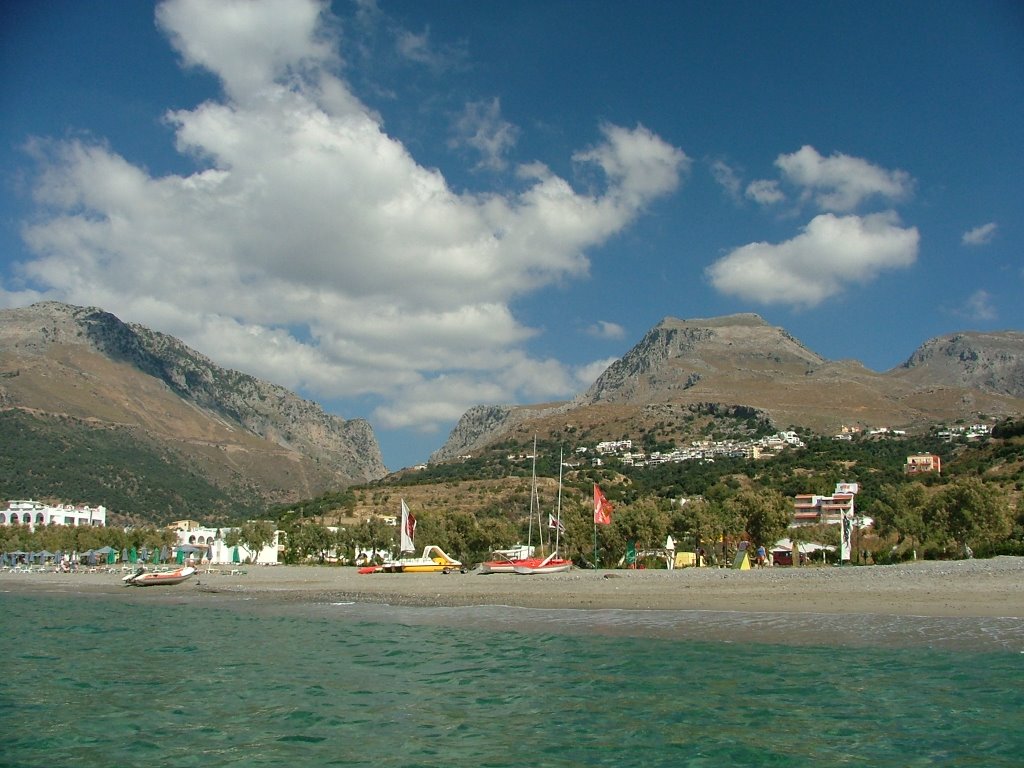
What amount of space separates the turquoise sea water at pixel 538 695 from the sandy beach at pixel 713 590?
2999 mm

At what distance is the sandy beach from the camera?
26.8 metres

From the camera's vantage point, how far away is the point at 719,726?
42.6 feet

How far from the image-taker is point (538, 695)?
1573 centimetres

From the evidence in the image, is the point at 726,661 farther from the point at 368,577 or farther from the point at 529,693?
the point at 368,577

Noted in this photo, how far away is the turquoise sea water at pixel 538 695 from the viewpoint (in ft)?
39.0

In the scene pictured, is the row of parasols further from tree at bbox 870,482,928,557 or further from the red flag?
tree at bbox 870,482,928,557

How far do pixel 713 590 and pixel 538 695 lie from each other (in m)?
19.6

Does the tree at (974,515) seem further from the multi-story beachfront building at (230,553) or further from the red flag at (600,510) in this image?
the multi-story beachfront building at (230,553)

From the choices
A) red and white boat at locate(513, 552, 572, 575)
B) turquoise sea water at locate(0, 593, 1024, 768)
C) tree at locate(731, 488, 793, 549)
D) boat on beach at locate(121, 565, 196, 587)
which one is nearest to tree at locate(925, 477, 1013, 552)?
tree at locate(731, 488, 793, 549)

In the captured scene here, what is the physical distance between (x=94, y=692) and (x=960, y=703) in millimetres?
16710

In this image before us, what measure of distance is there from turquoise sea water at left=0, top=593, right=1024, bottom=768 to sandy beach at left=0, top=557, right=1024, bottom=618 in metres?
3.00

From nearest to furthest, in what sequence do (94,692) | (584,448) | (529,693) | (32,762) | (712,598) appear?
(32,762) < (529,693) < (94,692) < (712,598) < (584,448)

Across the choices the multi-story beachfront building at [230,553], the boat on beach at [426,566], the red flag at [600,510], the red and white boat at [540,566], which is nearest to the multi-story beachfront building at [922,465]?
the red flag at [600,510]

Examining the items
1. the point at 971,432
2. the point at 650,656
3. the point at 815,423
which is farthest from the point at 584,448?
the point at 650,656
